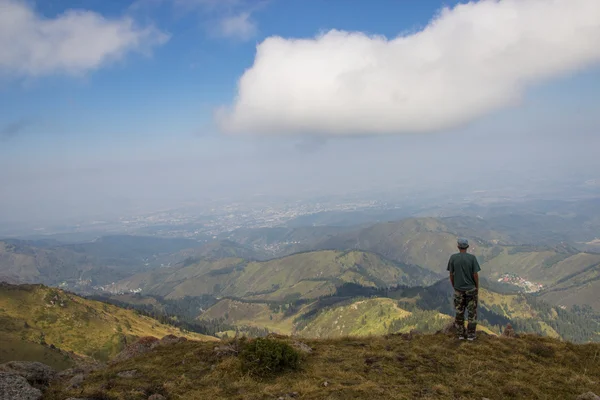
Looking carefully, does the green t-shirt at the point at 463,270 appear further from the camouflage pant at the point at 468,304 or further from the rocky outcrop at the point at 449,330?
the rocky outcrop at the point at 449,330

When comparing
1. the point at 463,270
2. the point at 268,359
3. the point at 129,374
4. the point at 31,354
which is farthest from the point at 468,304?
the point at 31,354

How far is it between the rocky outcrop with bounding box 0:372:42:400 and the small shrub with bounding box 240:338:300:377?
8447mm

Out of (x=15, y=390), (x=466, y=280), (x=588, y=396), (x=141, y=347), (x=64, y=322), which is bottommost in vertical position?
(x=64, y=322)

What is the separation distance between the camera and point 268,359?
16.1 meters

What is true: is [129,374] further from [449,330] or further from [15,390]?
[449,330]

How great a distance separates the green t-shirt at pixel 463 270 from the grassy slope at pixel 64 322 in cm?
14718

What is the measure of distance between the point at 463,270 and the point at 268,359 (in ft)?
38.6

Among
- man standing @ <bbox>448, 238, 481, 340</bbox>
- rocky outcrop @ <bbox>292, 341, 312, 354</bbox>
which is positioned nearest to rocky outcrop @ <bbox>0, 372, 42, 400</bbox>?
rocky outcrop @ <bbox>292, 341, 312, 354</bbox>

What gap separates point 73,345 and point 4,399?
15117cm

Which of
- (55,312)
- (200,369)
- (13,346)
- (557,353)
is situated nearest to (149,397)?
(200,369)

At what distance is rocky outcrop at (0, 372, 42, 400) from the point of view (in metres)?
12.2

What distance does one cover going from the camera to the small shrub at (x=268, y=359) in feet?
52.1

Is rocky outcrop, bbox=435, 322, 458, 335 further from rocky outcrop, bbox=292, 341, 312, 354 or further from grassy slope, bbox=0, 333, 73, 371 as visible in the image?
grassy slope, bbox=0, 333, 73, 371

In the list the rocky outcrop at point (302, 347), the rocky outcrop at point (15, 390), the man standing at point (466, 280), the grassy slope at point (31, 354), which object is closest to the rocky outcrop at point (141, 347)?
the rocky outcrop at point (15, 390)
